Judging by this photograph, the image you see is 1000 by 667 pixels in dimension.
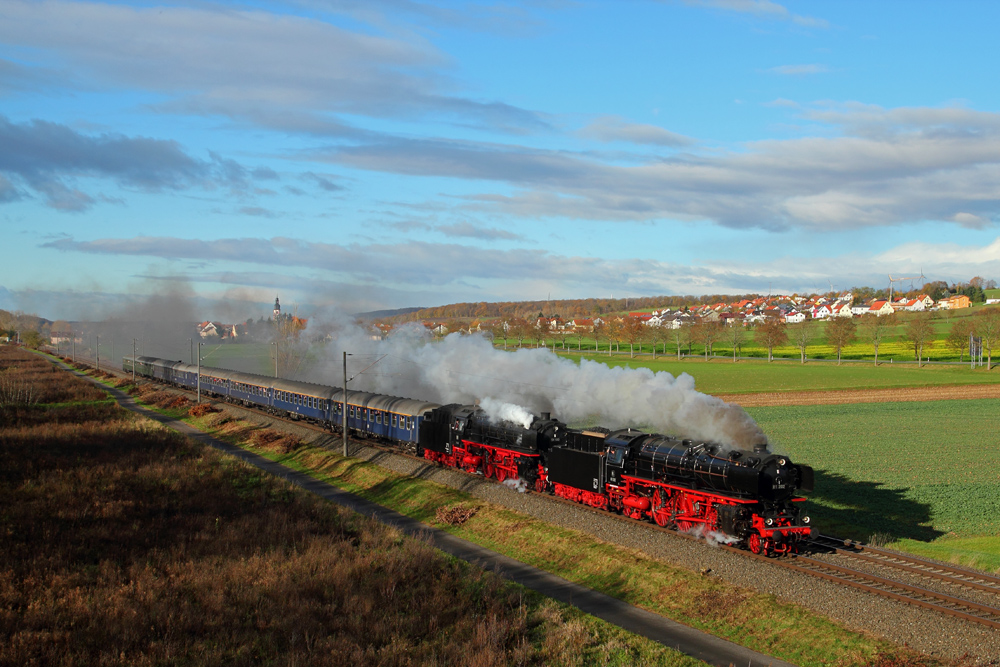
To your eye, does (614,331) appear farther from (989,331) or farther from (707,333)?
(989,331)

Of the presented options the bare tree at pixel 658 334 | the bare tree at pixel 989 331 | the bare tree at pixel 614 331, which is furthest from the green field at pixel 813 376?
the bare tree at pixel 614 331

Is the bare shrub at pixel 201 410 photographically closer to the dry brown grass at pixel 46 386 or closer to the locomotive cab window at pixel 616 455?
the dry brown grass at pixel 46 386

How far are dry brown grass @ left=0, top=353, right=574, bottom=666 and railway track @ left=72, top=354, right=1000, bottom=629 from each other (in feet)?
31.6

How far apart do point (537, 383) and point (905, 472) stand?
72.5 feet

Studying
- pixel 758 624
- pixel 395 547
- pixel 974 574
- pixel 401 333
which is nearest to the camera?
pixel 758 624

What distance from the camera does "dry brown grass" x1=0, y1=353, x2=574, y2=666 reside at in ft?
47.6

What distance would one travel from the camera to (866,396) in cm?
7494

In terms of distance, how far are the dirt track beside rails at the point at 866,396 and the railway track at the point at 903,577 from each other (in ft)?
161

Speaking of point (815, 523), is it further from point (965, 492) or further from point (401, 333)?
point (401, 333)

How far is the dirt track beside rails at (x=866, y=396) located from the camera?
71.8 m

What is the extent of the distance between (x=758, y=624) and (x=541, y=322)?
117m

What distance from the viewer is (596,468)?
2770 centimetres

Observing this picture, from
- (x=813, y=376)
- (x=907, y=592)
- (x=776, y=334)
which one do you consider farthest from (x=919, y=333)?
(x=907, y=592)

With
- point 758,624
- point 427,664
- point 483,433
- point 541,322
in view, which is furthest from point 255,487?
point 541,322
